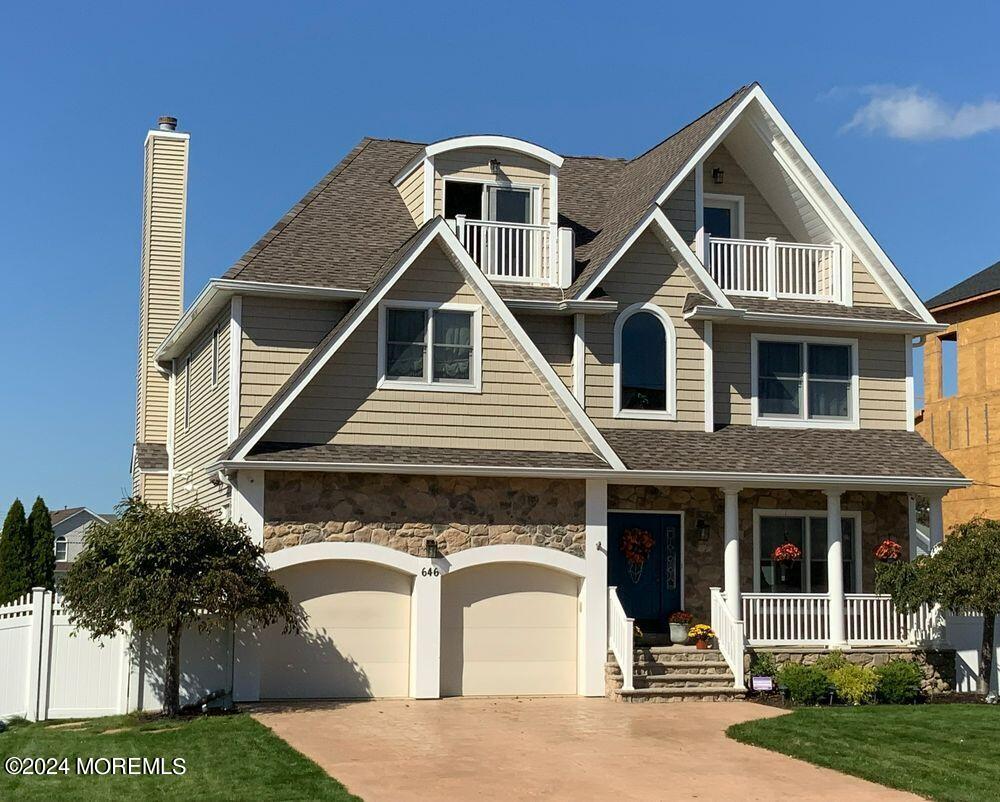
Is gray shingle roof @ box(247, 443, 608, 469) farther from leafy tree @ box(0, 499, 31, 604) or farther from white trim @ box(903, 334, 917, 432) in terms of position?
leafy tree @ box(0, 499, 31, 604)

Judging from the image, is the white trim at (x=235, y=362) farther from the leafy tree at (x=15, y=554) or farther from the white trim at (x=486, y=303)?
the leafy tree at (x=15, y=554)

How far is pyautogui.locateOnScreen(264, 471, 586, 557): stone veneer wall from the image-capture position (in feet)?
63.1

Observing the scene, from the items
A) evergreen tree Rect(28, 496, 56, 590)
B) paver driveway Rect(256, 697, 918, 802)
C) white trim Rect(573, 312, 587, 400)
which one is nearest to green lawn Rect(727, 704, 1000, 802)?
paver driveway Rect(256, 697, 918, 802)

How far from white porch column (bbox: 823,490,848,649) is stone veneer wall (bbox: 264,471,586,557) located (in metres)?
4.29

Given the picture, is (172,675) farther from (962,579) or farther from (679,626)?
(962,579)

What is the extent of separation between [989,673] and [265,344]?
12.4 m

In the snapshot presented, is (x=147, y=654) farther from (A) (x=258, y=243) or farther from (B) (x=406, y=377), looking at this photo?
(A) (x=258, y=243)

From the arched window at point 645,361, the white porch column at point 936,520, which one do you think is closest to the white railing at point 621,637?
the arched window at point 645,361

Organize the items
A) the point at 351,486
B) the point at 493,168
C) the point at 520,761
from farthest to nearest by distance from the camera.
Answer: the point at 493,168, the point at 351,486, the point at 520,761

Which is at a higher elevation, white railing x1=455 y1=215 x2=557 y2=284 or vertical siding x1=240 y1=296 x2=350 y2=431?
white railing x1=455 y1=215 x2=557 y2=284

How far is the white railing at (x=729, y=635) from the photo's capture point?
66.5ft

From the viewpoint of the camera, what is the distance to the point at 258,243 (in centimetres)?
2169

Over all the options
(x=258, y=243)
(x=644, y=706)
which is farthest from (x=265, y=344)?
(x=644, y=706)

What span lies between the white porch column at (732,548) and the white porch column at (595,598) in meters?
2.16
